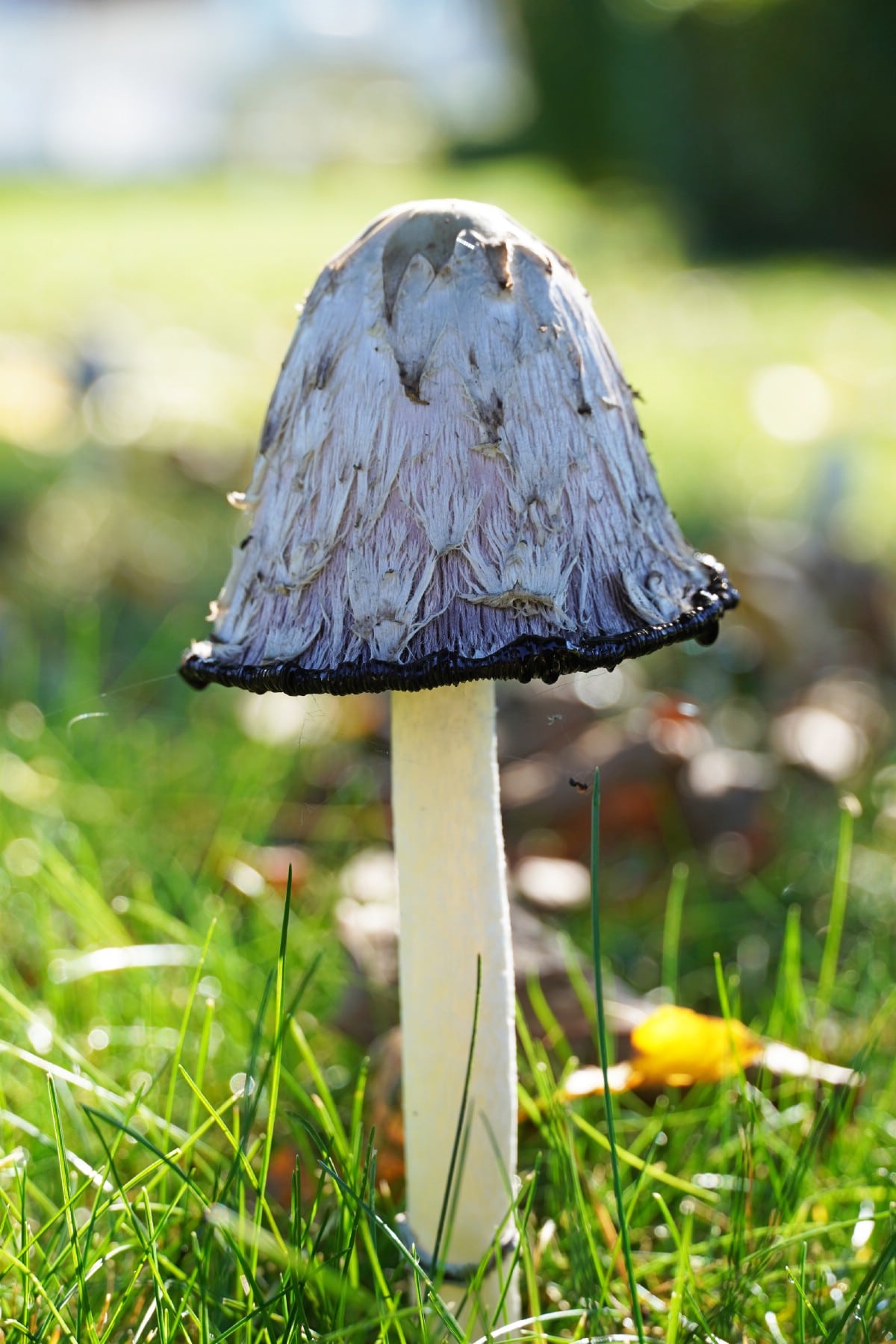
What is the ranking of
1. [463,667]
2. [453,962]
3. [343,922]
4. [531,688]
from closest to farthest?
1. [463,667]
2. [453,962]
3. [343,922]
4. [531,688]

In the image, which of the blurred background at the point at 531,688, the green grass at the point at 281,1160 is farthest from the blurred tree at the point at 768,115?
the green grass at the point at 281,1160

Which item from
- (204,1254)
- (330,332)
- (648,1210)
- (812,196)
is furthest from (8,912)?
(812,196)

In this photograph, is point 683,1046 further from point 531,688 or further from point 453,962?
point 531,688

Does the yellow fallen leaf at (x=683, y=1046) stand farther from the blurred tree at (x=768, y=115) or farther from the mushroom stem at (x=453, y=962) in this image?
the blurred tree at (x=768, y=115)

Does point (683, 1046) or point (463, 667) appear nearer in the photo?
point (463, 667)

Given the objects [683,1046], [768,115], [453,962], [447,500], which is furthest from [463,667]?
[768,115]

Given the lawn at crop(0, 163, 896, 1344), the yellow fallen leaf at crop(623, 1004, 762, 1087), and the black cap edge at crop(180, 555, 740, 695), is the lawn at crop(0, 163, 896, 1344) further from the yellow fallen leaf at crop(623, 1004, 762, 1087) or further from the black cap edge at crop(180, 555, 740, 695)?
the black cap edge at crop(180, 555, 740, 695)
